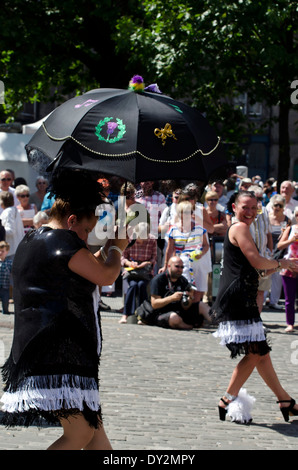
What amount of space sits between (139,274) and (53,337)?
323 inches

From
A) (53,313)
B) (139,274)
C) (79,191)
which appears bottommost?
(139,274)

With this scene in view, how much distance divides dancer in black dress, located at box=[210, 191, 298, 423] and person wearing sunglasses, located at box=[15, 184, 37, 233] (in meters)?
7.79

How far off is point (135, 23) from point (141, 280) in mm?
9217

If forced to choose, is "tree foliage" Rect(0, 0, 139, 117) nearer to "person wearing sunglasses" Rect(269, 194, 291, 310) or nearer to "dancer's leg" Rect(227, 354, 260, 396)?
"person wearing sunglasses" Rect(269, 194, 291, 310)

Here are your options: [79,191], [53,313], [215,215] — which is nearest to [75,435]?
[53,313]

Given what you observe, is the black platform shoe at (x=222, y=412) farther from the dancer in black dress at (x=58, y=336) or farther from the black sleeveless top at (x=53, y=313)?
the black sleeveless top at (x=53, y=313)

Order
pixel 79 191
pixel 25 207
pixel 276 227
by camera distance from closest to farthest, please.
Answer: pixel 79 191, pixel 25 207, pixel 276 227

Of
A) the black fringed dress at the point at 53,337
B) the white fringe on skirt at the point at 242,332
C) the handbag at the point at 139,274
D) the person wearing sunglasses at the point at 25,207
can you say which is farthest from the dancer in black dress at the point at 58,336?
the person wearing sunglasses at the point at 25,207

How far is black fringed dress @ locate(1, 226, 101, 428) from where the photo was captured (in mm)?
4395

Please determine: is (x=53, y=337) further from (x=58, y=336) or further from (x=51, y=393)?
(x=51, y=393)

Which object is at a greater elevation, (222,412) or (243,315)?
(243,315)

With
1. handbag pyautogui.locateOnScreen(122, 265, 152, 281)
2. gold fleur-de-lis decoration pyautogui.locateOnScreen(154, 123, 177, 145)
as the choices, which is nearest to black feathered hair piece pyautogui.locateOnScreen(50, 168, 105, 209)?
gold fleur-de-lis decoration pyautogui.locateOnScreen(154, 123, 177, 145)

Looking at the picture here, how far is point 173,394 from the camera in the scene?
7.80m

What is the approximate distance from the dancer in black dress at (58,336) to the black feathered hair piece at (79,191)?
17 cm
